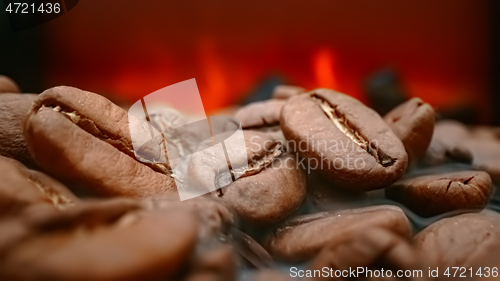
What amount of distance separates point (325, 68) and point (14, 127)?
4.08 feet

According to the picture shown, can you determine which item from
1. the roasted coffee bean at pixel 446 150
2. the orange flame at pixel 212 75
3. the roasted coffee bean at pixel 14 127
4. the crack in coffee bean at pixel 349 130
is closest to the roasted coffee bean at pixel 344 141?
the crack in coffee bean at pixel 349 130

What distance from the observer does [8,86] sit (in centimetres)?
107

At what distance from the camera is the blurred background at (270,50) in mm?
1139

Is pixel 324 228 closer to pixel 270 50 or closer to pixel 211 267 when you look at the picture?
pixel 211 267

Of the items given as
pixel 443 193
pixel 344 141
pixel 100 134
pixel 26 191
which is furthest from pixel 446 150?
pixel 26 191

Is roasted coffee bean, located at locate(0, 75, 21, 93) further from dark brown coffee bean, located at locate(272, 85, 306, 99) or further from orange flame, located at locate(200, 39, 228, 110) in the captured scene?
dark brown coffee bean, located at locate(272, 85, 306, 99)

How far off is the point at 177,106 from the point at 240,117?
23 centimetres

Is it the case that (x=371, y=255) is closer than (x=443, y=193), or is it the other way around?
(x=371, y=255)

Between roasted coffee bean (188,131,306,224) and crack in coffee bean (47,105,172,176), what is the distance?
0.09m

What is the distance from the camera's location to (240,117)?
1.29 metres

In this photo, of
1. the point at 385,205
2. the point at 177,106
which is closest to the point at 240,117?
the point at 177,106

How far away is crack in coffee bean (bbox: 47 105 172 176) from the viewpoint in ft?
2.89

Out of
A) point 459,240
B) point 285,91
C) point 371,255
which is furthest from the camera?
point 285,91

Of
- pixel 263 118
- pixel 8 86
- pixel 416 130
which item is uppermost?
pixel 8 86
